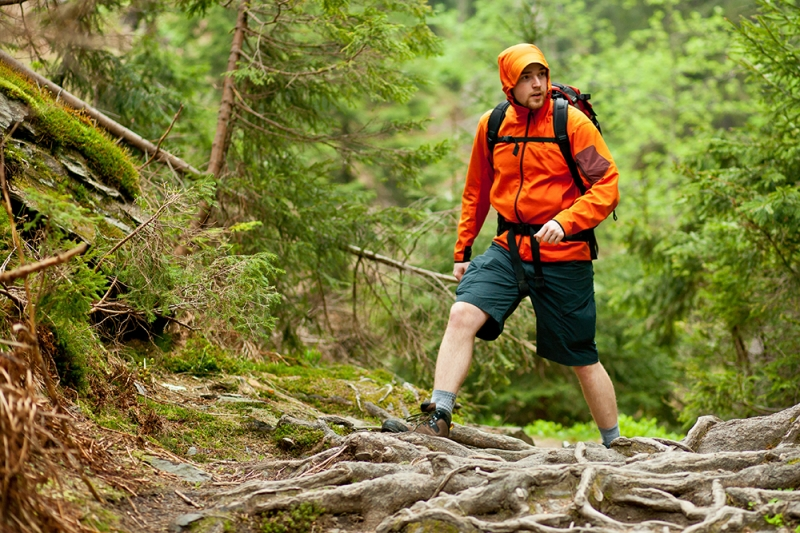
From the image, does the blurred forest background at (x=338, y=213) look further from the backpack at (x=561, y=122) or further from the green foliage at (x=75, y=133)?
the backpack at (x=561, y=122)

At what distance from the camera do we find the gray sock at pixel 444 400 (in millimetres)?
4715

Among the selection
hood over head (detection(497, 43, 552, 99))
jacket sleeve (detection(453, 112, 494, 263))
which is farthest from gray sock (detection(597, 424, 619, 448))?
hood over head (detection(497, 43, 552, 99))

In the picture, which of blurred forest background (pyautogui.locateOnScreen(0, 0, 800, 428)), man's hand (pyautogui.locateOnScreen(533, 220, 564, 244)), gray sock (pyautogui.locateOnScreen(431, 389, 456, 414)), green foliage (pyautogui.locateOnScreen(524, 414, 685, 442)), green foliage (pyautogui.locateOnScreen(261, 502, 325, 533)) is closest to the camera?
green foliage (pyautogui.locateOnScreen(261, 502, 325, 533))

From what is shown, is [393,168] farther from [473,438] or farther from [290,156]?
[473,438]

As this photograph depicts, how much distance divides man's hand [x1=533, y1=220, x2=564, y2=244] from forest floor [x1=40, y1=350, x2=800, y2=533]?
138 cm

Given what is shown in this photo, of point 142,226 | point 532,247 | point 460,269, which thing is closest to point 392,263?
point 460,269

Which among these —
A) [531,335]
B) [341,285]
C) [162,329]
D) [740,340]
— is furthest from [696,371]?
[162,329]

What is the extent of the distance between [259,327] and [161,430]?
Answer: 3.41 ft

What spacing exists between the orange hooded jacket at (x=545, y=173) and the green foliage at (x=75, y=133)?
3.25 metres

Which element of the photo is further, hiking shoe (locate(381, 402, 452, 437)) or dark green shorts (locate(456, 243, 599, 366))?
dark green shorts (locate(456, 243, 599, 366))

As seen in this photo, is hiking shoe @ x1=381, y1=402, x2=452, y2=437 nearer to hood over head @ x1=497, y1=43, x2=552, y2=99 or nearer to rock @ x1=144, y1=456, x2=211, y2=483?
rock @ x1=144, y1=456, x2=211, y2=483

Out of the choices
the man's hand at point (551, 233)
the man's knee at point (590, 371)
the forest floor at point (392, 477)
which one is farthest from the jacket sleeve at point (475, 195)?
the forest floor at point (392, 477)

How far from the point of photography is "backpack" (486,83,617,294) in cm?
494

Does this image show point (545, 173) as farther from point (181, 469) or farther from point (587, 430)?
point (587, 430)
